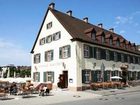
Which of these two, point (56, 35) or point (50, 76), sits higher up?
point (56, 35)

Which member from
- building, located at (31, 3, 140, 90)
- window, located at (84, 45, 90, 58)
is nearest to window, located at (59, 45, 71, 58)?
building, located at (31, 3, 140, 90)

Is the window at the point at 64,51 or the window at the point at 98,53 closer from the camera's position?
the window at the point at 64,51

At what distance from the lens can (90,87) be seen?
29.5 m

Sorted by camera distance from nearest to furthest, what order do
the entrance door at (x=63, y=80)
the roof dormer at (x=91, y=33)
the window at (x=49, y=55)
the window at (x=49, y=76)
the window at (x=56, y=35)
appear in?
the entrance door at (x=63, y=80)
the window at (x=56, y=35)
the roof dormer at (x=91, y=33)
the window at (x=49, y=76)
the window at (x=49, y=55)

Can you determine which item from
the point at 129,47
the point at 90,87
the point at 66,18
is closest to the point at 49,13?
the point at 66,18

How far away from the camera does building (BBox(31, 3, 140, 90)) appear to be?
2936 centimetres

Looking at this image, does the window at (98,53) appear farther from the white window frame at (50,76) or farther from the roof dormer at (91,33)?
the white window frame at (50,76)

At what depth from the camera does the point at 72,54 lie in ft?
96.5

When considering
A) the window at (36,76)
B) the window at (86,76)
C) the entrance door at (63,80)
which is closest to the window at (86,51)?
the window at (86,76)

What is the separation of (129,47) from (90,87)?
1805 centimetres

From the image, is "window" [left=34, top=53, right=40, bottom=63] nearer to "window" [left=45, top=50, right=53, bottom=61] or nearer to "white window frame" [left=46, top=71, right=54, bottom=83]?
"window" [left=45, top=50, right=53, bottom=61]

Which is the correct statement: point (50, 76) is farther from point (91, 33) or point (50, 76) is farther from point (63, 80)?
point (91, 33)

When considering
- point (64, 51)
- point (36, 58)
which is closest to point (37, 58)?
point (36, 58)

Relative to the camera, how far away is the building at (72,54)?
2936 centimetres
